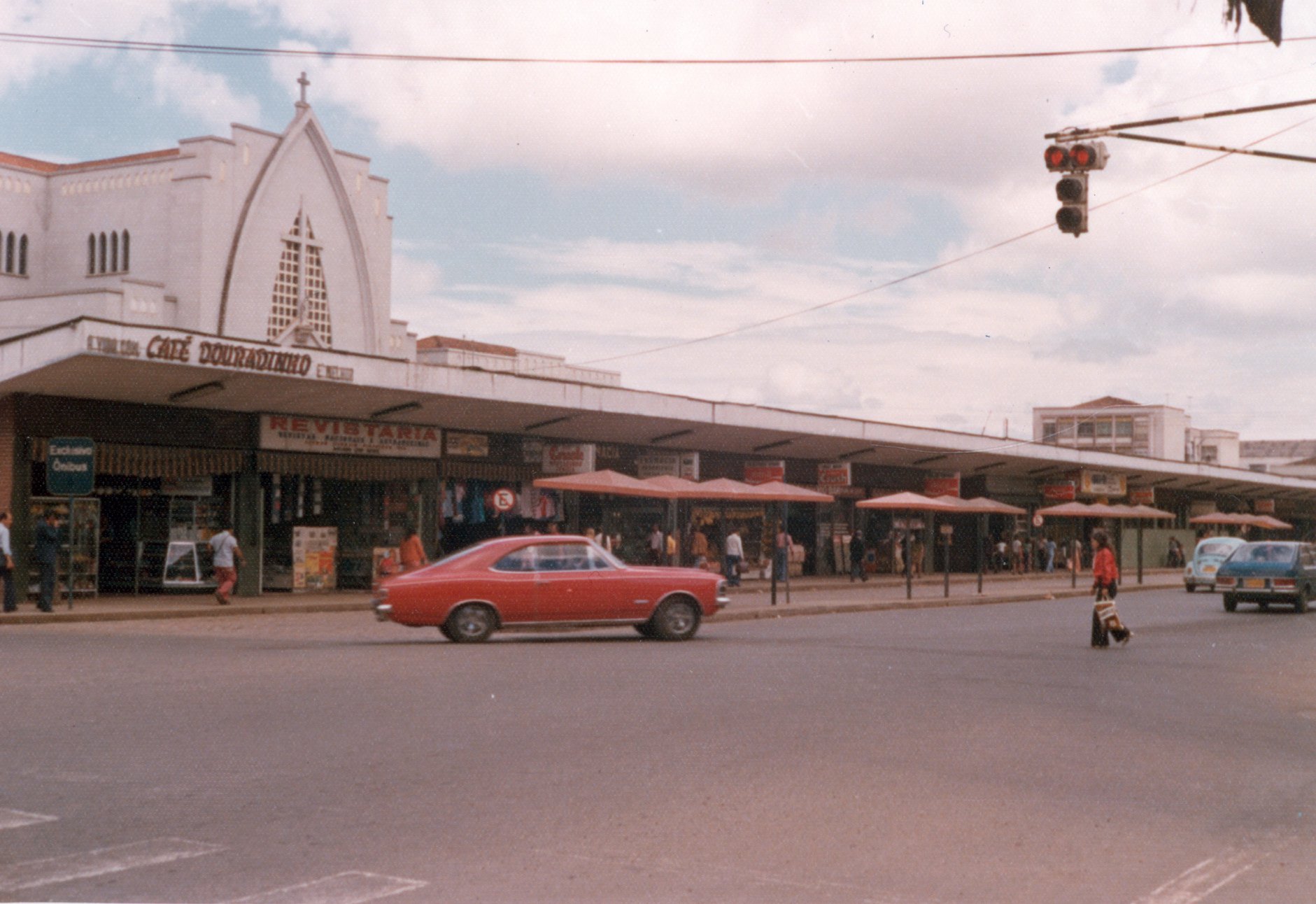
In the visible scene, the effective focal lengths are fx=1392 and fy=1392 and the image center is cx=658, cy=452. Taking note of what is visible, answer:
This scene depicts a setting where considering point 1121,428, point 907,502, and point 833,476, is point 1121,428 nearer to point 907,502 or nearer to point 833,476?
point 833,476

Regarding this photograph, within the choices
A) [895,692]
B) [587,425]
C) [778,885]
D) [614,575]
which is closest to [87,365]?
[614,575]

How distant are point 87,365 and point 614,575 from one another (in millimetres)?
11743

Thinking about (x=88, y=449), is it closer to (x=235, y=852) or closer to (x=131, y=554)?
(x=131, y=554)

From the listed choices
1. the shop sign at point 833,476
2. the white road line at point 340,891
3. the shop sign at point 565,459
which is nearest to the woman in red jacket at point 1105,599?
the white road line at point 340,891

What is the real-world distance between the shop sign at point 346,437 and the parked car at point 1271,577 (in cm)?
1847

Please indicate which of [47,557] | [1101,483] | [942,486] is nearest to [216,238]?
[942,486]

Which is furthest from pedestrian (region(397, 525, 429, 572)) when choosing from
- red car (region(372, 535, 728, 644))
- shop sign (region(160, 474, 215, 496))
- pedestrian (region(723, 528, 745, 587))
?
pedestrian (region(723, 528, 745, 587))

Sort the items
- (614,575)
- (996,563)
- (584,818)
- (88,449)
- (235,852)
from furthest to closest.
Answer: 1. (996,563)
2. (88,449)
3. (614,575)
4. (584,818)
5. (235,852)

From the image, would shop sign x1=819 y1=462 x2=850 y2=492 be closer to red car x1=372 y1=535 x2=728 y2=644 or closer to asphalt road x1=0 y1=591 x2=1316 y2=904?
red car x1=372 y1=535 x2=728 y2=644

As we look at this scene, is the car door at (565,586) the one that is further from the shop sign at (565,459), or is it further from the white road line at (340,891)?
the shop sign at (565,459)

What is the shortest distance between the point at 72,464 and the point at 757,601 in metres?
14.8

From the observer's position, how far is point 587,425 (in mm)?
36844

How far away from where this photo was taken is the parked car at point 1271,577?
29688mm

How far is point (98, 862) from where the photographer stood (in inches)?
244
